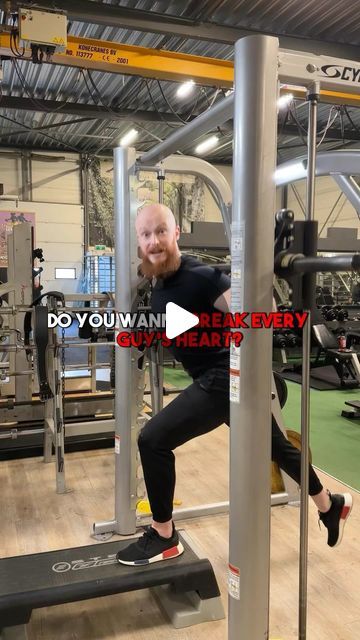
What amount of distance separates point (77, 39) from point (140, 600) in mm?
4644

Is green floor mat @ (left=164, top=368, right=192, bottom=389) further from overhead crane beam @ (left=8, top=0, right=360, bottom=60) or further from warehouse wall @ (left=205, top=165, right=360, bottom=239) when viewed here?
warehouse wall @ (left=205, top=165, right=360, bottom=239)

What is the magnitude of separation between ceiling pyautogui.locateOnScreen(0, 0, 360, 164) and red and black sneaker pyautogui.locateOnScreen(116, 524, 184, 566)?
259 cm

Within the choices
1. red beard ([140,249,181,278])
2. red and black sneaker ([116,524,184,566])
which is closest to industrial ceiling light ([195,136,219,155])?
red beard ([140,249,181,278])

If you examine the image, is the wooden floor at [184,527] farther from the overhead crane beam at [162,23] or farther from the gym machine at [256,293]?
the overhead crane beam at [162,23]

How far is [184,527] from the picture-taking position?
2.97 metres

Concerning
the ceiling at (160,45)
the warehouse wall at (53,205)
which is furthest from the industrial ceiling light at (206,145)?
the warehouse wall at (53,205)

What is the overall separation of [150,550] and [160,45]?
5.43 meters

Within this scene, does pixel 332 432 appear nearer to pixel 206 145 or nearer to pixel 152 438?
pixel 152 438

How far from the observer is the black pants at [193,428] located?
79.0 inches

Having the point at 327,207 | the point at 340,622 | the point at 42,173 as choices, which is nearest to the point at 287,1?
the point at 340,622

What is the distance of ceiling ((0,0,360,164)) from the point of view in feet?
15.5

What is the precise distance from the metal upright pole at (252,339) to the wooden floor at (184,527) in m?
0.79

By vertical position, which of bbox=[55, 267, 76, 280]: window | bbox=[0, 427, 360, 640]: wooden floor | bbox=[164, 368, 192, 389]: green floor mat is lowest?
bbox=[0, 427, 360, 640]: wooden floor

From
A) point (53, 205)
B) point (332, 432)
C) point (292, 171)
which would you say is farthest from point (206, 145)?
point (292, 171)
